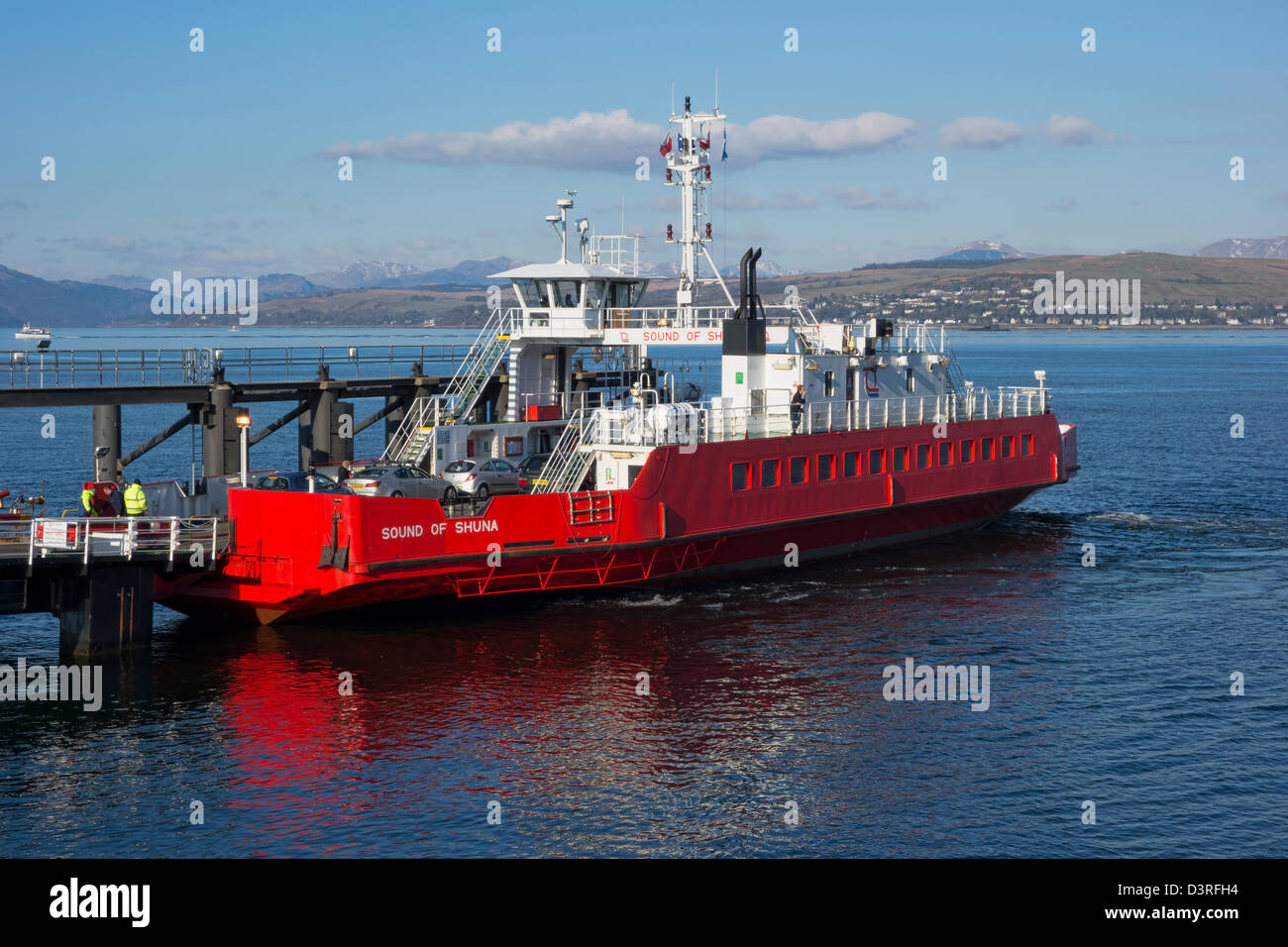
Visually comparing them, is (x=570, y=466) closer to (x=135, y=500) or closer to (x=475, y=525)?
(x=475, y=525)

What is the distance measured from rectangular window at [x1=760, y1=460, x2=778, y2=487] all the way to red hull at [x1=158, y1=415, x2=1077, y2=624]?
13 cm

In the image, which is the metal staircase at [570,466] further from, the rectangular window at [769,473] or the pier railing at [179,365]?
the pier railing at [179,365]

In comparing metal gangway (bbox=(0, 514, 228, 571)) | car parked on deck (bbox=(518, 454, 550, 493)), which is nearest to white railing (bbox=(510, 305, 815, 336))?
car parked on deck (bbox=(518, 454, 550, 493))

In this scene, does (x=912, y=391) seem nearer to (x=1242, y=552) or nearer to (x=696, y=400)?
(x=696, y=400)

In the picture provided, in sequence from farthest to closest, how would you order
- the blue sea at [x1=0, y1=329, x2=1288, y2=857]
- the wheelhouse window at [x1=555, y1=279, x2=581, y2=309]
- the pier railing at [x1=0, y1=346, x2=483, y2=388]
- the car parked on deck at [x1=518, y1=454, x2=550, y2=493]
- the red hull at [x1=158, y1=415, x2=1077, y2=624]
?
1. the wheelhouse window at [x1=555, y1=279, x2=581, y2=309]
2. the pier railing at [x1=0, y1=346, x2=483, y2=388]
3. the car parked on deck at [x1=518, y1=454, x2=550, y2=493]
4. the red hull at [x1=158, y1=415, x2=1077, y2=624]
5. the blue sea at [x1=0, y1=329, x2=1288, y2=857]

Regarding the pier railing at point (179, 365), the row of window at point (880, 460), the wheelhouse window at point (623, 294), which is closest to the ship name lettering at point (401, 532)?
the pier railing at point (179, 365)

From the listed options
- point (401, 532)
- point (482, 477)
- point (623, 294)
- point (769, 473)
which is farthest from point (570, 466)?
point (623, 294)

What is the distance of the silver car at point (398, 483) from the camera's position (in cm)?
3206

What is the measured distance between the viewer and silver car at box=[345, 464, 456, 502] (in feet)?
105

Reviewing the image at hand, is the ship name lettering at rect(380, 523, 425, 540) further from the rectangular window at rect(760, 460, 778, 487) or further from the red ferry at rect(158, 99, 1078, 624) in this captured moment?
the rectangular window at rect(760, 460, 778, 487)

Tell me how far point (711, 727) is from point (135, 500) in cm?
1387

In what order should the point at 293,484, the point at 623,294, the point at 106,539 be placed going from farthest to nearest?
the point at 623,294, the point at 293,484, the point at 106,539

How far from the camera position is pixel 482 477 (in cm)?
A: 3381
